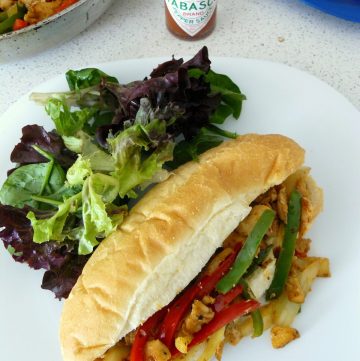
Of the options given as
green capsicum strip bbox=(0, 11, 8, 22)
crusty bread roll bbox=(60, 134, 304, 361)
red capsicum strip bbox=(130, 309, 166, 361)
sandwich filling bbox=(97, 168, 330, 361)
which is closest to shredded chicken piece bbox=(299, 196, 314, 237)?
sandwich filling bbox=(97, 168, 330, 361)

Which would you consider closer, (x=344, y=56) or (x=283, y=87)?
(x=283, y=87)

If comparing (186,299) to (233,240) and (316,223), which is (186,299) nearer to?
(233,240)

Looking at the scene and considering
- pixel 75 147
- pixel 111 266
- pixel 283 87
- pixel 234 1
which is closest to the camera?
pixel 111 266

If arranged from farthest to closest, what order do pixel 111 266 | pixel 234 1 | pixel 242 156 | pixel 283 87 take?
pixel 234 1
pixel 283 87
pixel 242 156
pixel 111 266

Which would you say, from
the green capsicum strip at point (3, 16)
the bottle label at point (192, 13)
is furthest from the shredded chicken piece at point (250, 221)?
the green capsicum strip at point (3, 16)

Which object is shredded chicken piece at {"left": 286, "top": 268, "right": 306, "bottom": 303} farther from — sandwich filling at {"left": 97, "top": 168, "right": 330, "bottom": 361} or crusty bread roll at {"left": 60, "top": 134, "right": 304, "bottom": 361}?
crusty bread roll at {"left": 60, "top": 134, "right": 304, "bottom": 361}

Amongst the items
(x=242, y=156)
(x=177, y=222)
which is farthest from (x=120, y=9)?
(x=177, y=222)

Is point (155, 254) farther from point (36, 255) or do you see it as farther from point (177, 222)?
point (36, 255)
